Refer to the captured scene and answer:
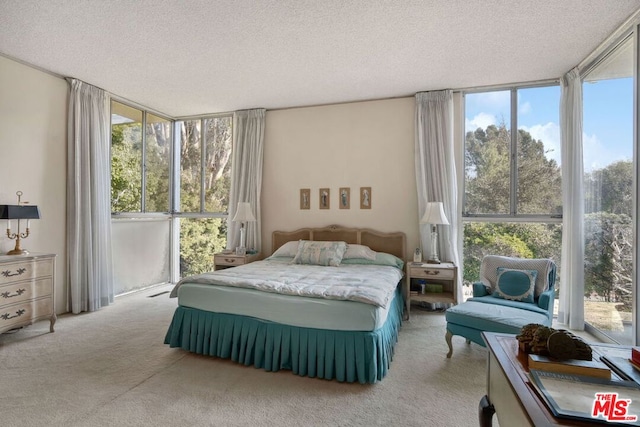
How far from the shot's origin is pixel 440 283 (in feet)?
13.5

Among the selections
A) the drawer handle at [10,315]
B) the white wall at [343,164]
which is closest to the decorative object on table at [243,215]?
the white wall at [343,164]

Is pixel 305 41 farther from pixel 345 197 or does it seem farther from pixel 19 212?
pixel 19 212

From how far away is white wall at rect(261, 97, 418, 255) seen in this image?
179 inches

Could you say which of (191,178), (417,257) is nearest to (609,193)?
(417,257)

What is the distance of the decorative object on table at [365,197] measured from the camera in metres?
4.67

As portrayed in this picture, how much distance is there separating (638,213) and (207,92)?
4966 millimetres

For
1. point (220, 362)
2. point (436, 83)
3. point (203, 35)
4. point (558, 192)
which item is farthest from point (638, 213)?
point (203, 35)

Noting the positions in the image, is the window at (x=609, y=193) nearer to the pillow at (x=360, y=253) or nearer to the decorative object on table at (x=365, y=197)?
the pillow at (x=360, y=253)

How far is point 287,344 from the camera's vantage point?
2.54m

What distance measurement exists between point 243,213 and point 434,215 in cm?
275

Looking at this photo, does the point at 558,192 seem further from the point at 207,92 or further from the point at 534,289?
the point at 207,92
